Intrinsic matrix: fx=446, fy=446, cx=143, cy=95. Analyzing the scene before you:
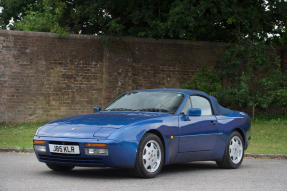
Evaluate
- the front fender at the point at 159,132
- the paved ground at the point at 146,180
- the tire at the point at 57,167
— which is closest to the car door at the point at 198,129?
the front fender at the point at 159,132

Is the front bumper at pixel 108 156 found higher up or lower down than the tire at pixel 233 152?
higher up

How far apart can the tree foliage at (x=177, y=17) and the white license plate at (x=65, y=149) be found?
42.8 feet

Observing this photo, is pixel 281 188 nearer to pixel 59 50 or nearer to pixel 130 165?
pixel 130 165

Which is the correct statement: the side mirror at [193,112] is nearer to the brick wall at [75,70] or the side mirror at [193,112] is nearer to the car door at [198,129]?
the car door at [198,129]

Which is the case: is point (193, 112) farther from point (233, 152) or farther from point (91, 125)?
point (91, 125)

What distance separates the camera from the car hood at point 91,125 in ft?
21.8

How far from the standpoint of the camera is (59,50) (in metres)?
20.5

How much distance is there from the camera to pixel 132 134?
6.63 m

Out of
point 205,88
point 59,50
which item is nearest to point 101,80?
point 59,50

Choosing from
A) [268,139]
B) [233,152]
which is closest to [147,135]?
[233,152]

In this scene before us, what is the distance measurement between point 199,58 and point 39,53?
7963mm

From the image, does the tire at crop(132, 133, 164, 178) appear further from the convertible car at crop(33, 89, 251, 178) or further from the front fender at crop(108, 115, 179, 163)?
the front fender at crop(108, 115, 179, 163)

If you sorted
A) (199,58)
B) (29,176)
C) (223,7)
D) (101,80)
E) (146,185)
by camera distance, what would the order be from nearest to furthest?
(146,185) < (29,176) < (223,7) < (101,80) < (199,58)

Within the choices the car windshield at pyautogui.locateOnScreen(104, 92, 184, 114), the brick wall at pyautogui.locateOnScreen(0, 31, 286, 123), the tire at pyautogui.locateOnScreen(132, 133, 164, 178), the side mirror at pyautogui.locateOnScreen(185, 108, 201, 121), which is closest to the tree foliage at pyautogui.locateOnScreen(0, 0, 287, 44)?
the brick wall at pyautogui.locateOnScreen(0, 31, 286, 123)
